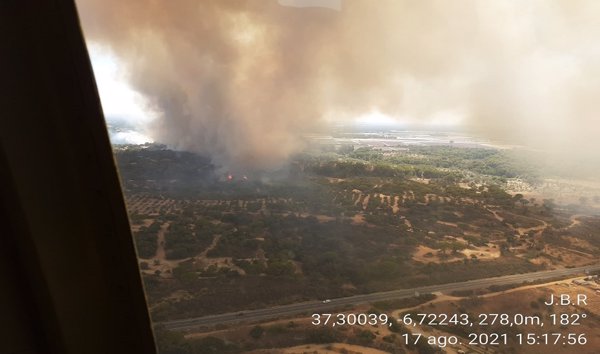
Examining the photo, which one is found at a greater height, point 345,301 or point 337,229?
point 337,229

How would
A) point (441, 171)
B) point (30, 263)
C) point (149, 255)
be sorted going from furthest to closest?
point (441, 171) → point (149, 255) → point (30, 263)

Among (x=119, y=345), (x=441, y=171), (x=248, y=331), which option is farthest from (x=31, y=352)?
(x=441, y=171)

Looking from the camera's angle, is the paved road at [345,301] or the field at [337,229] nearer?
the paved road at [345,301]

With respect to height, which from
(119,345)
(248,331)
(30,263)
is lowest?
(248,331)

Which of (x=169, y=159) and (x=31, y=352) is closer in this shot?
(x=31, y=352)

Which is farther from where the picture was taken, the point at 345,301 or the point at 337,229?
the point at 337,229

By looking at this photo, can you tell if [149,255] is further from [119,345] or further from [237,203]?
[119,345]

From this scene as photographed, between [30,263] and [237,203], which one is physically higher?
[30,263]

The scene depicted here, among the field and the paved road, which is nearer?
the paved road
